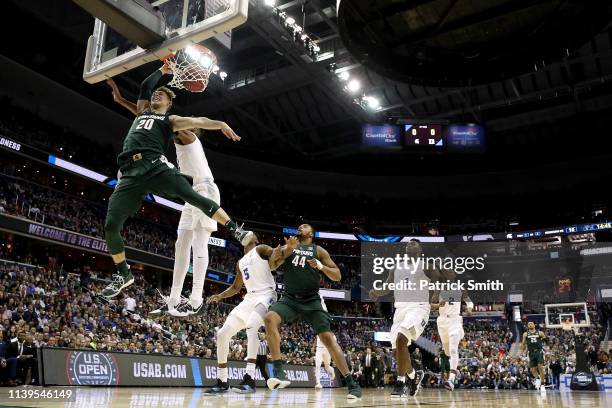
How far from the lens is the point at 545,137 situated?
3700 cm

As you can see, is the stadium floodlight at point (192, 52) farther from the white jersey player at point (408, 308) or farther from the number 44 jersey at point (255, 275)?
the white jersey player at point (408, 308)

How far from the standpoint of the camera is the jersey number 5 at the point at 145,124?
549 cm

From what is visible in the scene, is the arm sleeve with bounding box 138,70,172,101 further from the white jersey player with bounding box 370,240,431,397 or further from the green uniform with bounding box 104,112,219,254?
the white jersey player with bounding box 370,240,431,397

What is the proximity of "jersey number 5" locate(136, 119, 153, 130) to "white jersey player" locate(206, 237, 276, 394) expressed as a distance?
10.3 ft

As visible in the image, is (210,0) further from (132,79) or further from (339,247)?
(339,247)

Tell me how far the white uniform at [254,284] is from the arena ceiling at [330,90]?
6965mm

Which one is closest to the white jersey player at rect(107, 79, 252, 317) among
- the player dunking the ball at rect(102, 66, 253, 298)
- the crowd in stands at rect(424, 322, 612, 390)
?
the player dunking the ball at rect(102, 66, 253, 298)

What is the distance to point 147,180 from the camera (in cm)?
530

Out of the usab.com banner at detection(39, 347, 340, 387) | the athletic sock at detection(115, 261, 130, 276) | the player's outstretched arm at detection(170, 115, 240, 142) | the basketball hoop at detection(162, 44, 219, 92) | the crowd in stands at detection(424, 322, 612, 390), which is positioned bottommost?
the crowd in stands at detection(424, 322, 612, 390)

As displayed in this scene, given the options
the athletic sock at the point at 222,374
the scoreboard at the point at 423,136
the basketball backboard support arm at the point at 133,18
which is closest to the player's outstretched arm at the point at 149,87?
the basketball backboard support arm at the point at 133,18

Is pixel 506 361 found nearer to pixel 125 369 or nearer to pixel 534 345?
pixel 534 345

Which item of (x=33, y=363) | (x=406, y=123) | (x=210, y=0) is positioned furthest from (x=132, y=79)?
(x=210, y=0)

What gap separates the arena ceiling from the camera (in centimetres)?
2370

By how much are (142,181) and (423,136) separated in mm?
22691
